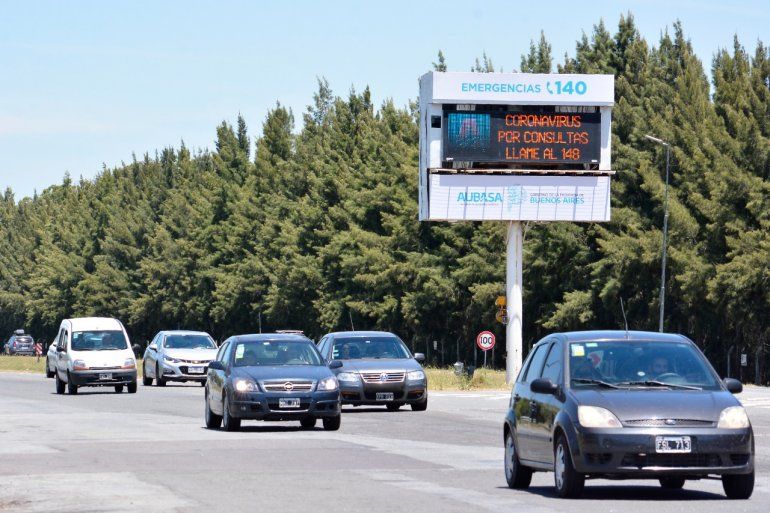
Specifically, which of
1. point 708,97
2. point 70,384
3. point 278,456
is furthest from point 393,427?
point 708,97

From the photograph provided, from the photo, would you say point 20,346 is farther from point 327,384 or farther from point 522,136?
point 327,384

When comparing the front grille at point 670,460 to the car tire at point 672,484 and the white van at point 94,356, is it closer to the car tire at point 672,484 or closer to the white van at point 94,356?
the car tire at point 672,484

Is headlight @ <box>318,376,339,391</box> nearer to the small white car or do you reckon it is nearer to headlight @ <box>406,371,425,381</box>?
headlight @ <box>406,371,425,381</box>

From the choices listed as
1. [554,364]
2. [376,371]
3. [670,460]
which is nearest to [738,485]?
[670,460]

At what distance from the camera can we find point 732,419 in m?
13.8

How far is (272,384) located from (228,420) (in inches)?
44.0

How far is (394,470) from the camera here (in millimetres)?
18453

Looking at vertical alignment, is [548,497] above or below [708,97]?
below

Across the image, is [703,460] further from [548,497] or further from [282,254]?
[282,254]

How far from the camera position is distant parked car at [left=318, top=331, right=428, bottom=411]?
32.7m

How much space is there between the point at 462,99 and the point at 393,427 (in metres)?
23.3

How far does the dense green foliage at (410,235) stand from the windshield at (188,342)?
2309cm

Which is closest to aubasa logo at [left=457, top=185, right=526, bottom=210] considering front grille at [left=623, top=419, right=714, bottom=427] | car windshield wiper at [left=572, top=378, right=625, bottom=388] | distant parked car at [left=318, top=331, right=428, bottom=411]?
distant parked car at [left=318, top=331, right=428, bottom=411]

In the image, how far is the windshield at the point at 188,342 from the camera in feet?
160
